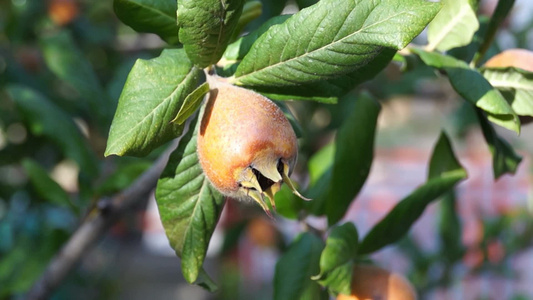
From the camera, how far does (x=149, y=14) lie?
0.74m

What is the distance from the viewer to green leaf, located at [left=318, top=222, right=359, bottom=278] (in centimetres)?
81

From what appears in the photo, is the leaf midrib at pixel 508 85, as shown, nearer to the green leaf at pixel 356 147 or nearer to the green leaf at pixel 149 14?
the green leaf at pixel 356 147

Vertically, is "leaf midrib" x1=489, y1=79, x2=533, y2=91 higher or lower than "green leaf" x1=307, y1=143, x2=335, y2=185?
higher

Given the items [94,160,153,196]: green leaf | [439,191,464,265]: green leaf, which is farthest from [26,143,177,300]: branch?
[439,191,464,265]: green leaf

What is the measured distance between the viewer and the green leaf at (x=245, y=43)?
700 mm

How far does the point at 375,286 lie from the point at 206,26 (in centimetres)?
51

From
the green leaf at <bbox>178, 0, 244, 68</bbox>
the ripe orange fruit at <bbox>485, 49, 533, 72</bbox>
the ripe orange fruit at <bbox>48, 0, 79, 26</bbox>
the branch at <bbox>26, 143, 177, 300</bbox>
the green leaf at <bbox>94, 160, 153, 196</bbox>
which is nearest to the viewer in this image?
the green leaf at <bbox>178, 0, 244, 68</bbox>

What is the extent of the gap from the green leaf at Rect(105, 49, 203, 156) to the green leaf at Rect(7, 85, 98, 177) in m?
0.77

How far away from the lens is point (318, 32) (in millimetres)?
639

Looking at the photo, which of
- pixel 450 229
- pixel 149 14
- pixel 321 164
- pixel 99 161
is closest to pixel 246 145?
pixel 149 14

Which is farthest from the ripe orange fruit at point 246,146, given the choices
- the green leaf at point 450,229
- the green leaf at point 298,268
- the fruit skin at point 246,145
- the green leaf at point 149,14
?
the green leaf at point 450,229

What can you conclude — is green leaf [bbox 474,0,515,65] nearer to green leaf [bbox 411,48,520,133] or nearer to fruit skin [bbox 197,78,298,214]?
green leaf [bbox 411,48,520,133]

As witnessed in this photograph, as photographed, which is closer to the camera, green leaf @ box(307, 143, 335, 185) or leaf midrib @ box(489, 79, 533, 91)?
leaf midrib @ box(489, 79, 533, 91)

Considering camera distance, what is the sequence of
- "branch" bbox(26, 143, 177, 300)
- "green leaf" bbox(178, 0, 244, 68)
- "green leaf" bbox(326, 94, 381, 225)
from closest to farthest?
1. "green leaf" bbox(178, 0, 244, 68)
2. "green leaf" bbox(326, 94, 381, 225)
3. "branch" bbox(26, 143, 177, 300)
